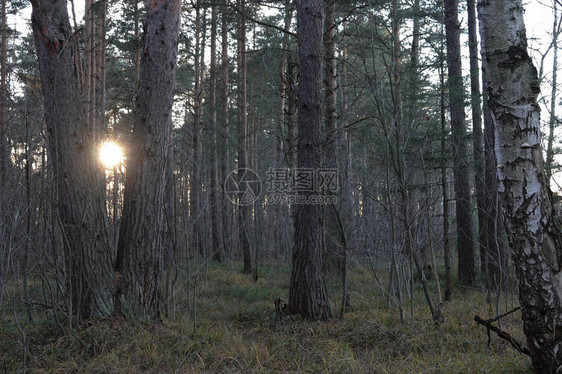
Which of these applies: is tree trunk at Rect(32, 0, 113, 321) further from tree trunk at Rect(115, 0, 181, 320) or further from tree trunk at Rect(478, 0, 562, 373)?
tree trunk at Rect(478, 0, 562, 373)

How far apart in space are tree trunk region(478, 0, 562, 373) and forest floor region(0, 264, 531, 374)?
455mm

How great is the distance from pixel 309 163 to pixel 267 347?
7.71 ft

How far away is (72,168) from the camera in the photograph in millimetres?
4035

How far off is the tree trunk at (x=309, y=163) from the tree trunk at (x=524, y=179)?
2627mm

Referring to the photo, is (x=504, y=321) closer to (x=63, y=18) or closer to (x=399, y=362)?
(x=399, y=362)

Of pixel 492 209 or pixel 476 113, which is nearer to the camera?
pixel 492 209

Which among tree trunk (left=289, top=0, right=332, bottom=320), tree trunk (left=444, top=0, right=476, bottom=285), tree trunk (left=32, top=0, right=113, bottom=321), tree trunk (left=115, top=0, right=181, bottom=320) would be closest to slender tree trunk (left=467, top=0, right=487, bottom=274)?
tree trunk (left=444, top=0, right=476, bottom=285)

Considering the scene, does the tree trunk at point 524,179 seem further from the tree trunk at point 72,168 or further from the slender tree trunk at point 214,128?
the slender tree trunk at point 214,128

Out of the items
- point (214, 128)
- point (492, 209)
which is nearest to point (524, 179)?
point (492, 209)

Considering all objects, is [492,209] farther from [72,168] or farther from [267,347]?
[72,168]

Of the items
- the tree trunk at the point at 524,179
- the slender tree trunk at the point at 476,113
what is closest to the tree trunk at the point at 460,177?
the slender tree trunk at the point at 476,113

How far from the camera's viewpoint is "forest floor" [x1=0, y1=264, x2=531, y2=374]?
3199 millimetres

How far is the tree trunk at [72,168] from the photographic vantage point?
393 cm

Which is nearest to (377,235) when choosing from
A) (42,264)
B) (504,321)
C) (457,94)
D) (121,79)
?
(504,321)
